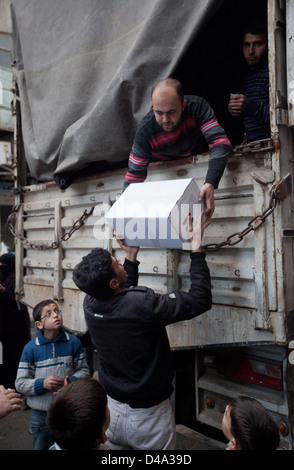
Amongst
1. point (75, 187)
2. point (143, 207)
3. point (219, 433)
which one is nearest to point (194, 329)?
point (143, 207)

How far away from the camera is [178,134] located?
2.46 metres

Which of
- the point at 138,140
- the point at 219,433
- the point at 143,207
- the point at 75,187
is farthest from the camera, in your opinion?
the point at 75,187

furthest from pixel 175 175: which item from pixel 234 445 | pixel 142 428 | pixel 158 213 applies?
pixel 234 445

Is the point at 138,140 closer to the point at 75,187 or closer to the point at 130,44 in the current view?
the point at 130,44

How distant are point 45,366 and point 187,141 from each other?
1842 mm

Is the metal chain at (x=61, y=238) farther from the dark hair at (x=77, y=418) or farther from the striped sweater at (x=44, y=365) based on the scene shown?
the dark hair at (x=77, y=418)

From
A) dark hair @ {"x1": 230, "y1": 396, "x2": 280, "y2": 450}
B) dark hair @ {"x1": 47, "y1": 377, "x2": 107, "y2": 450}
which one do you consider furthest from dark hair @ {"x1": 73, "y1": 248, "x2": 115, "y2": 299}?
dark hair @ {"x1": 230, "y1": 396, "x2": 280, "y2": 450}

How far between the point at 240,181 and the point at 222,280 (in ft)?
2.09

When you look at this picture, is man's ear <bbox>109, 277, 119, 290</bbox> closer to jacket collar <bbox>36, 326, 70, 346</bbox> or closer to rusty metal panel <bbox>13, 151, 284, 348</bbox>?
rusty metal panel <bbox>13, 151, 284, 348</bbox>

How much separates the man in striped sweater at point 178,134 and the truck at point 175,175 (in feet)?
0.45

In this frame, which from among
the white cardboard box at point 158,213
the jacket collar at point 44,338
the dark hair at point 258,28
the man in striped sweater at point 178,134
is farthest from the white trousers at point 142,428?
the dark hair at point 258,28

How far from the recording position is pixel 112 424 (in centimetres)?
213

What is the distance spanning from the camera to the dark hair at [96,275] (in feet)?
6.56

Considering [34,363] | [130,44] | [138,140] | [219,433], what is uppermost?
[130,44]
